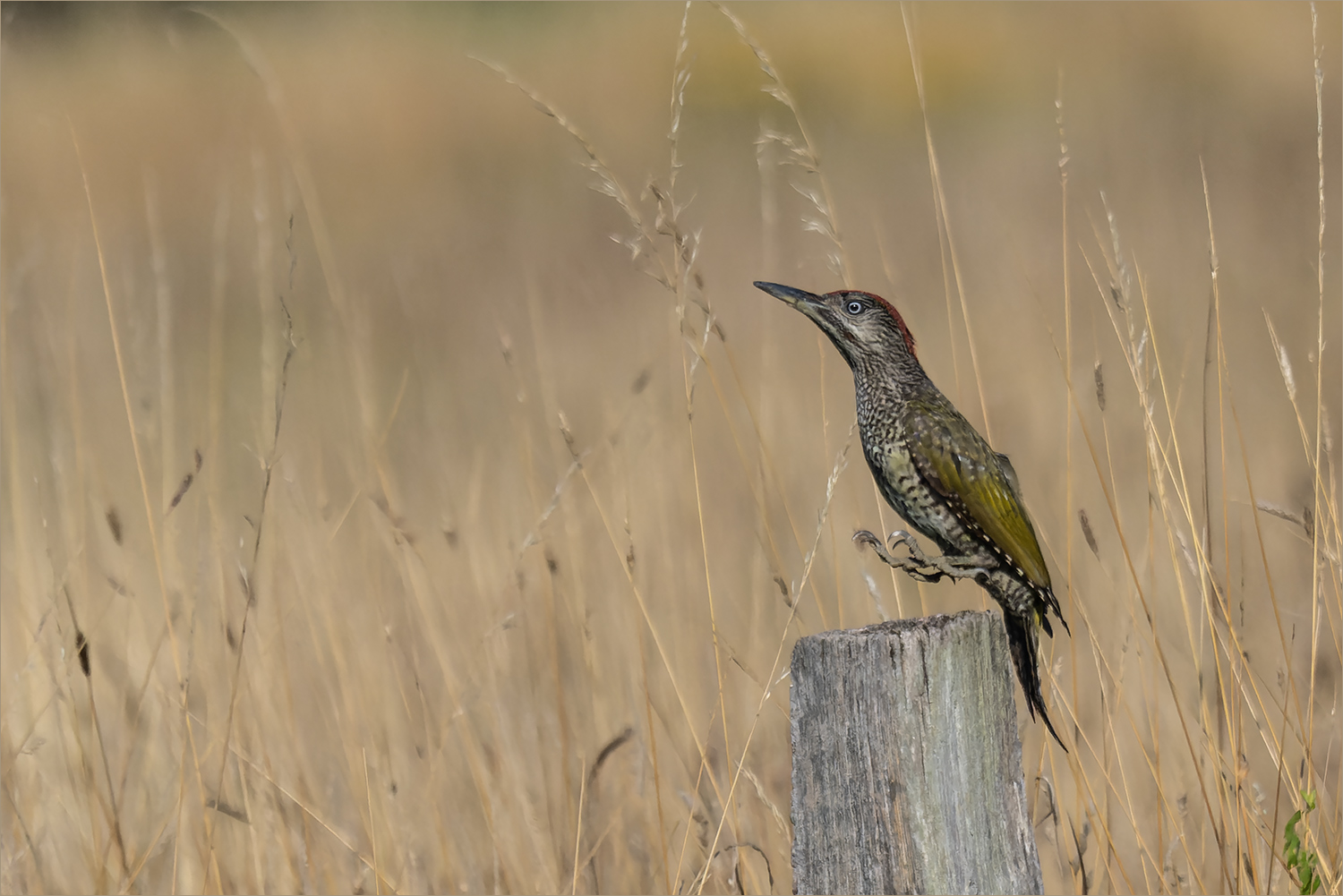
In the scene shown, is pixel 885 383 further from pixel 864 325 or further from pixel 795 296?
pixel 795 296

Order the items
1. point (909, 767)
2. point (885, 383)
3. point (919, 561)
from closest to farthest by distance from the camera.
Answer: point (909, 767) → point (919, 561) → point (885, 383)

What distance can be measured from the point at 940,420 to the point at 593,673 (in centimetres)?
122

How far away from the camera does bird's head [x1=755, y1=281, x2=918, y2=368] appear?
10.9ft

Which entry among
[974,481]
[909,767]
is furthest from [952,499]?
[909,767]

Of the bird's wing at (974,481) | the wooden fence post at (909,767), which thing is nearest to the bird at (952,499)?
the bird's wing at (974,481)

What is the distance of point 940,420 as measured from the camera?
306 centimetres

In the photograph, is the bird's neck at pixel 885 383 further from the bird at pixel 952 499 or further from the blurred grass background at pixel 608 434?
the blurred grass background at pixel 608 434

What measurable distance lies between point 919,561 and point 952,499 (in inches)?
7.1

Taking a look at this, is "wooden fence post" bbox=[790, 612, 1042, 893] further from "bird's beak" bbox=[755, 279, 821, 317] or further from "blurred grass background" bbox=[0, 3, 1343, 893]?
"bird's beak" bbox=[755, 279, 821, 317]

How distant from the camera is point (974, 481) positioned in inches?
116

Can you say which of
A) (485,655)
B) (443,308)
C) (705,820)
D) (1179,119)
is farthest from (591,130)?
(705,820)

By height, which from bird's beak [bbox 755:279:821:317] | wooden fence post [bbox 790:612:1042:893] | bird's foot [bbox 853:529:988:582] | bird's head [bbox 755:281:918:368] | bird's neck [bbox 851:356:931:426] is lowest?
wooden fence post [bbox 790:612:1042:893]

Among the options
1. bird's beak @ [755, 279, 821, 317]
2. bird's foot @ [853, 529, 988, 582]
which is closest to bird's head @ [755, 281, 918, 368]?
bird's beak @ [755, 279, 821, 317]

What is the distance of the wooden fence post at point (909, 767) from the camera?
188 centimetres
